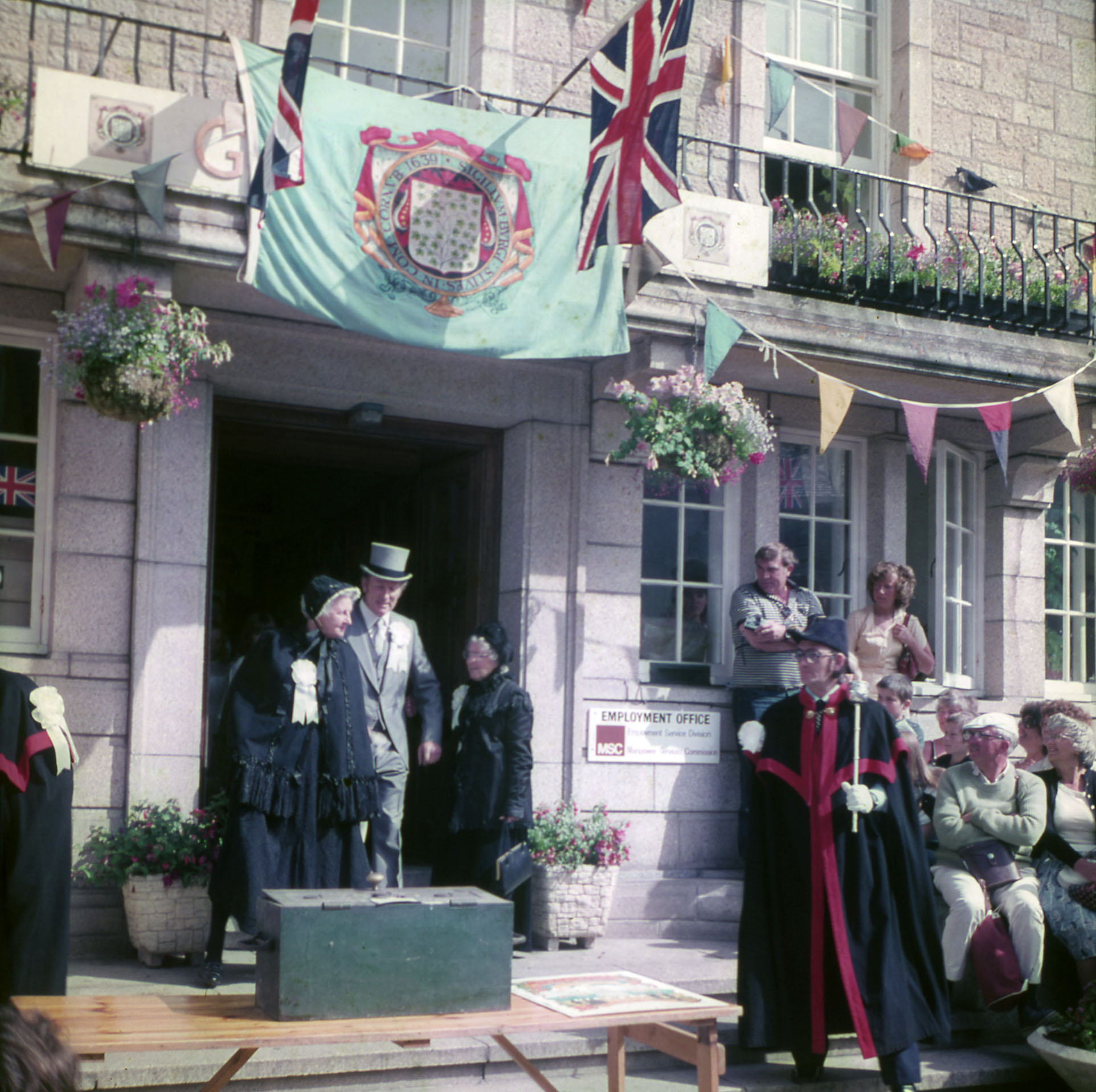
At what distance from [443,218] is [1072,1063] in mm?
5157

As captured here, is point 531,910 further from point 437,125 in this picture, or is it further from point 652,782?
point 437,125

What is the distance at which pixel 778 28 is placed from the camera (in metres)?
10.5

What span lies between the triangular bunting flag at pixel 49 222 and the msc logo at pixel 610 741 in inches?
163

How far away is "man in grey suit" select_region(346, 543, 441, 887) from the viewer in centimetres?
744

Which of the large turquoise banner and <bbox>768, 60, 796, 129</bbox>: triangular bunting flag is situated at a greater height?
<bbox>768, 60, 796, 129</bbox>: triangular bunting flag

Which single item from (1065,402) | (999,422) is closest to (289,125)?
(999,422)

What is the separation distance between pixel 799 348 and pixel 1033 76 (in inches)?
152

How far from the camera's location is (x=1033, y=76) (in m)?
11.0

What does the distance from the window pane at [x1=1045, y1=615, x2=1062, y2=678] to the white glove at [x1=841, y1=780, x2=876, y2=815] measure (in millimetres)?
5478

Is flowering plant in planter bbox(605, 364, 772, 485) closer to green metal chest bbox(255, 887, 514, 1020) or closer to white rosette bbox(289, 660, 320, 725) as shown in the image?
white rosette bbox(289, 660, 320, 725)

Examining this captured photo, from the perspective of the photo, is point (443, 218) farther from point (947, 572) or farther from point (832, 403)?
point (947, 572)

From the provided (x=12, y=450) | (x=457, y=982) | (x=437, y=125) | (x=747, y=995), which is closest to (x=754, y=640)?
(x=747, y=995)

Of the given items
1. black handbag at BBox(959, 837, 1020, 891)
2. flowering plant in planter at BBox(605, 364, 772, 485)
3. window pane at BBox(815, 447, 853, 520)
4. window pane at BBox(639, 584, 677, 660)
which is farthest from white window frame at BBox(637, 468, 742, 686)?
black handbag at BBox(959, 837, 1020, 891)

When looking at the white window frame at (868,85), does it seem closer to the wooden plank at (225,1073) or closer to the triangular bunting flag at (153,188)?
the triangular bunting flag at (153,188)
